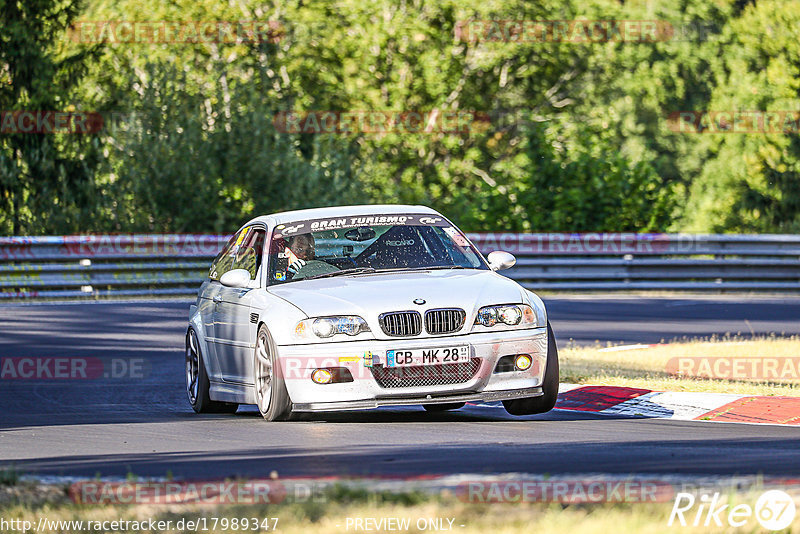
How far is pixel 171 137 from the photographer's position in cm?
2900

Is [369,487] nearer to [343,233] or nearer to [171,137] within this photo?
[343,233]

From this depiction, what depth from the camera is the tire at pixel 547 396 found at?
9922 millimetres

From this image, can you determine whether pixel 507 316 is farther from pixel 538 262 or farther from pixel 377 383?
pixel 538 262

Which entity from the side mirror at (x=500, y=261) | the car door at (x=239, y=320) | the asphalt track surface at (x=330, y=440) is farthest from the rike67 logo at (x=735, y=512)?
the car door at (x=239, y=320)

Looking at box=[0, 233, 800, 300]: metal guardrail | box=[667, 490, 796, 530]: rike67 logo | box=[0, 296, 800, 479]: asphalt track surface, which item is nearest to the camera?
box=[667, 490, 796, 530]: rike67 logo

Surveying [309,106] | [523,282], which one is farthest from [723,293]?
[309,106]

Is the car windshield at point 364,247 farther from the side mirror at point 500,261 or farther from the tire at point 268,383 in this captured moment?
the tire at point 268,383

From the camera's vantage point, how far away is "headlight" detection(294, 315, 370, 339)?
9.48 meters

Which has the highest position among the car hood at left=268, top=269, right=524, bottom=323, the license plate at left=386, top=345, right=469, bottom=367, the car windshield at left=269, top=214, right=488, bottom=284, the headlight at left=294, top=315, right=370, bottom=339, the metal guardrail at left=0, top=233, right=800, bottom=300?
the car windshield at left=269, top=214, right=488, bottom=284

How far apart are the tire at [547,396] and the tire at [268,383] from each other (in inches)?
63.9

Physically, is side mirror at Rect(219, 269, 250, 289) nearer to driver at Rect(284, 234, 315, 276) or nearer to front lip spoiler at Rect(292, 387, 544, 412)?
driver at Rect(284, 234, 315, 276)

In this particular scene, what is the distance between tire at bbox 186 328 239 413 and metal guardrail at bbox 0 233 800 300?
11.1 metres

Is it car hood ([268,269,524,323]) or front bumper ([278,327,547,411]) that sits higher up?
car hood ([268,269,524,323])

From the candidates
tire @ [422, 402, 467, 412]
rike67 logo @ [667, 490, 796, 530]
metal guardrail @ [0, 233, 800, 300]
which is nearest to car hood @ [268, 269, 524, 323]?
tire @ [422, 402, 467, 412]
